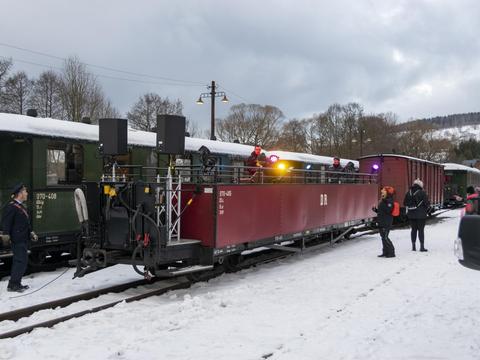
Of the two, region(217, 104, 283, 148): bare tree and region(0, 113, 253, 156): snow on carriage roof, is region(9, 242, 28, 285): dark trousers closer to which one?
region(0, 113, 253, 156): snow on carriage roof

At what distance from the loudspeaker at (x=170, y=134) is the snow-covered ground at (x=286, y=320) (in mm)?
2257

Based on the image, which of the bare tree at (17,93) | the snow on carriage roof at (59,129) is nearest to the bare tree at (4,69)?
the bare tree at (17,93)

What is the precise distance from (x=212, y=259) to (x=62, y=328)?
2.67m

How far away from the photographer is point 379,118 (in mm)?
70000

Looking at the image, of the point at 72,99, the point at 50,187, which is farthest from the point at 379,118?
the point at 50,187

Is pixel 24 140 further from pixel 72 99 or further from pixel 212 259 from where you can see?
pixel 72 99

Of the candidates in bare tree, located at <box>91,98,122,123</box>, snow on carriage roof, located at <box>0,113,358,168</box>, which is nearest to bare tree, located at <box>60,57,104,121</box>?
bare tree, located at <box>91,98,122,123</box>

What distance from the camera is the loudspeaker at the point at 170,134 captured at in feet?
25.0

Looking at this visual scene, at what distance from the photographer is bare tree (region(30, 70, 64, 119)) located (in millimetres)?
34469

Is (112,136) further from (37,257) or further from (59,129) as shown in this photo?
(37,257)

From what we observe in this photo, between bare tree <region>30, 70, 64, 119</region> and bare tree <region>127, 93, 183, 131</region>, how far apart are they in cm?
875

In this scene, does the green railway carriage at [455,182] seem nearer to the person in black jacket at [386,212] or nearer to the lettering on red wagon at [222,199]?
the person in black jacket at [386,212]

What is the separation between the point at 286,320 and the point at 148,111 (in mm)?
40746

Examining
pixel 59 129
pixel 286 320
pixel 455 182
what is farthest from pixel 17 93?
pixel 286 320
